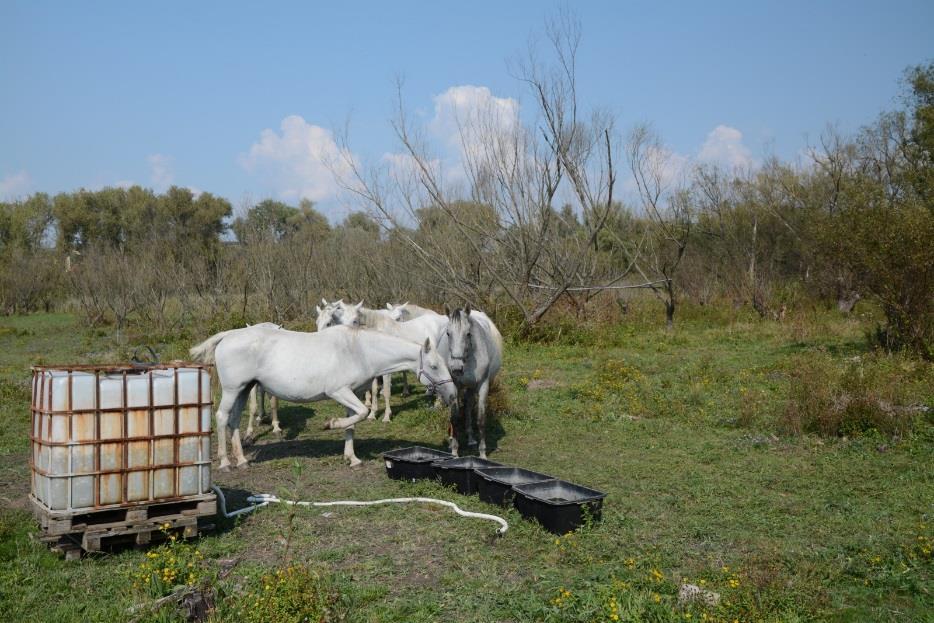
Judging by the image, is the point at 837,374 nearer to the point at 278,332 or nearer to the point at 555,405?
the point at 555,405

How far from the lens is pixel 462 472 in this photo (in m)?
8.16

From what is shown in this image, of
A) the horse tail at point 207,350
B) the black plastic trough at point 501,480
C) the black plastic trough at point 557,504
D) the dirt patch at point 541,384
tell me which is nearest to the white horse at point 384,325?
the dirt patch at point 541,384

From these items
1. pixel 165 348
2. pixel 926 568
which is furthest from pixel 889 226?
pixel 165 348

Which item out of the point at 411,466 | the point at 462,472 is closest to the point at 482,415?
the point at 411,466

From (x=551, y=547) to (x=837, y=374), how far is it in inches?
292

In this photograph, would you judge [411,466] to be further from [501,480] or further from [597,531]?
[597,531]

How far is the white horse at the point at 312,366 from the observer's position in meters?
9.46

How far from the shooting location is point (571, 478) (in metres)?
8.84

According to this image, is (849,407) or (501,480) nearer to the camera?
(501,480)

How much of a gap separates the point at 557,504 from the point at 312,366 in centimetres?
413

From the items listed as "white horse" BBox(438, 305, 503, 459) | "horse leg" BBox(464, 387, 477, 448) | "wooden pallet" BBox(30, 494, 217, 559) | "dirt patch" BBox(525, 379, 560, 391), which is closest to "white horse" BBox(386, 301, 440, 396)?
"dirt patch" BBox(525, 379, 560, 391)

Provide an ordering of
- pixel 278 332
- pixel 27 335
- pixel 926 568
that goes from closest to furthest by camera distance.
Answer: pixel 926 568 < pixel 278 332 < pixel 27 335

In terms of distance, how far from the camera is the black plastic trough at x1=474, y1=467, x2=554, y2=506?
295 inches

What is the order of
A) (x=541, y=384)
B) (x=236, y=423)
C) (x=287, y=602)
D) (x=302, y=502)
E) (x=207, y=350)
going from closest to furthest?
(x=287, y=602)
(x=302, y=502)
(x=236, y=423)
(x=207, y=350)
(x=541, y=384)
